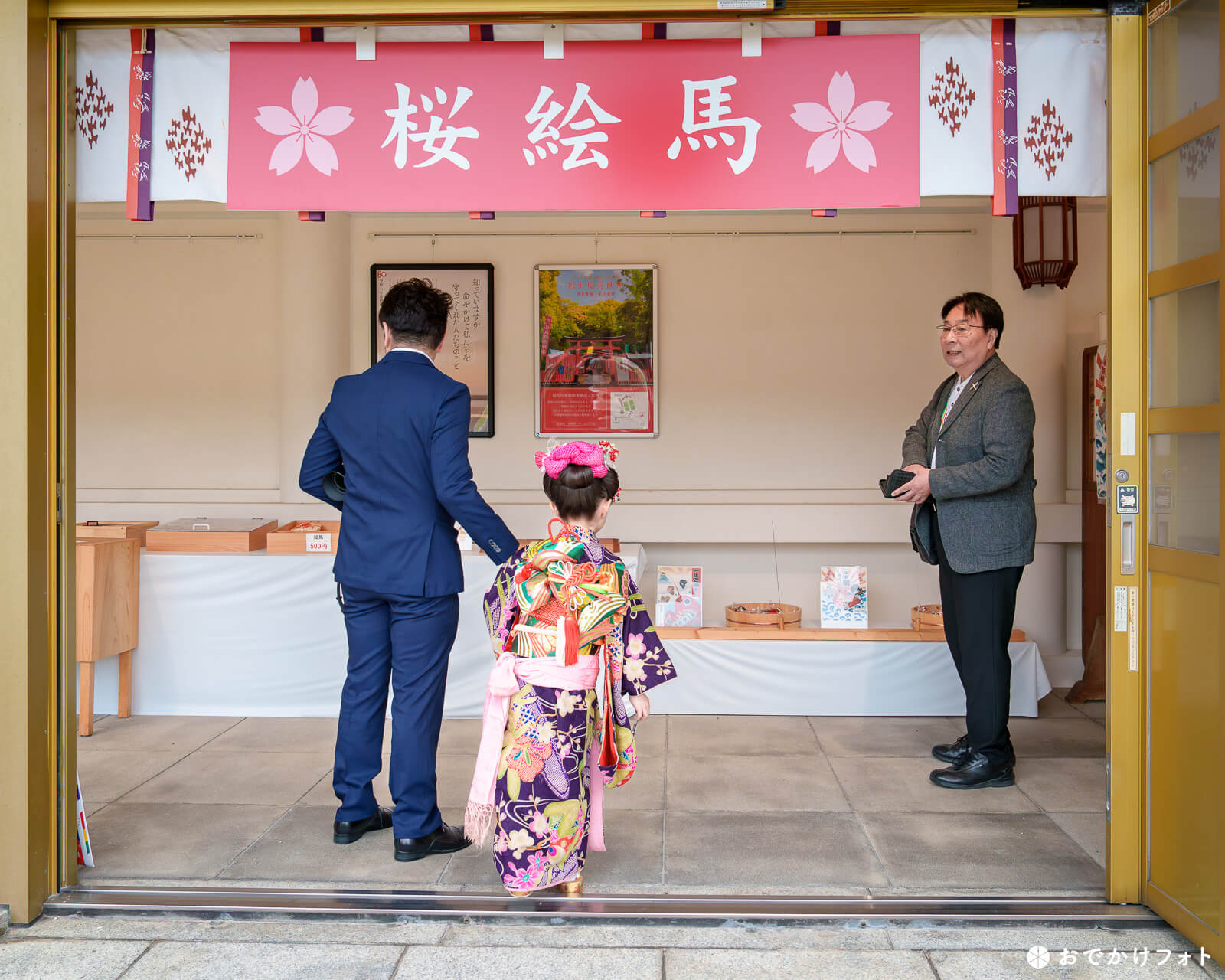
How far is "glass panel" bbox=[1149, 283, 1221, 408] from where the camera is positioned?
2.18m

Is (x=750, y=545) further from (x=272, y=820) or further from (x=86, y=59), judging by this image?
(x=86, y=59)

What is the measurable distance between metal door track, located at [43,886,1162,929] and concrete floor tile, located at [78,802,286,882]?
0.17m

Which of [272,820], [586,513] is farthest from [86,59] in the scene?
[272,820]

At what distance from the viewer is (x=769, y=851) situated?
8.89ft

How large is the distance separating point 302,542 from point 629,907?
2.49 metres

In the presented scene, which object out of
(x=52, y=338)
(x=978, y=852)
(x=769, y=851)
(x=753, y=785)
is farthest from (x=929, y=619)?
(x=52, y=338)

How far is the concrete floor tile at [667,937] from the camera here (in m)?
2.20

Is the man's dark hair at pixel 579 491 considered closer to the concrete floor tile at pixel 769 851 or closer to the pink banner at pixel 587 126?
the pink banner at pixel 587 126

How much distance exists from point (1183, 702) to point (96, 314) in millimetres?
5624

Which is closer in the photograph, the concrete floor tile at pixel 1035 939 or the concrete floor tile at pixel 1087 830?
the concrete floor tile at pixel 1035 939

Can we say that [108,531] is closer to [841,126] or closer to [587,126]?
[587,126]

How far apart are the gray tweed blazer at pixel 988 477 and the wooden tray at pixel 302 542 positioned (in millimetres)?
2560

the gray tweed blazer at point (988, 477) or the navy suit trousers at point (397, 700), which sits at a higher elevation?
the gray tweed blazer at point (988, 477)

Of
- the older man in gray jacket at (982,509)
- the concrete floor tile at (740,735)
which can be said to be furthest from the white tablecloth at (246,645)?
the older man in gray jacket at (982,509)
